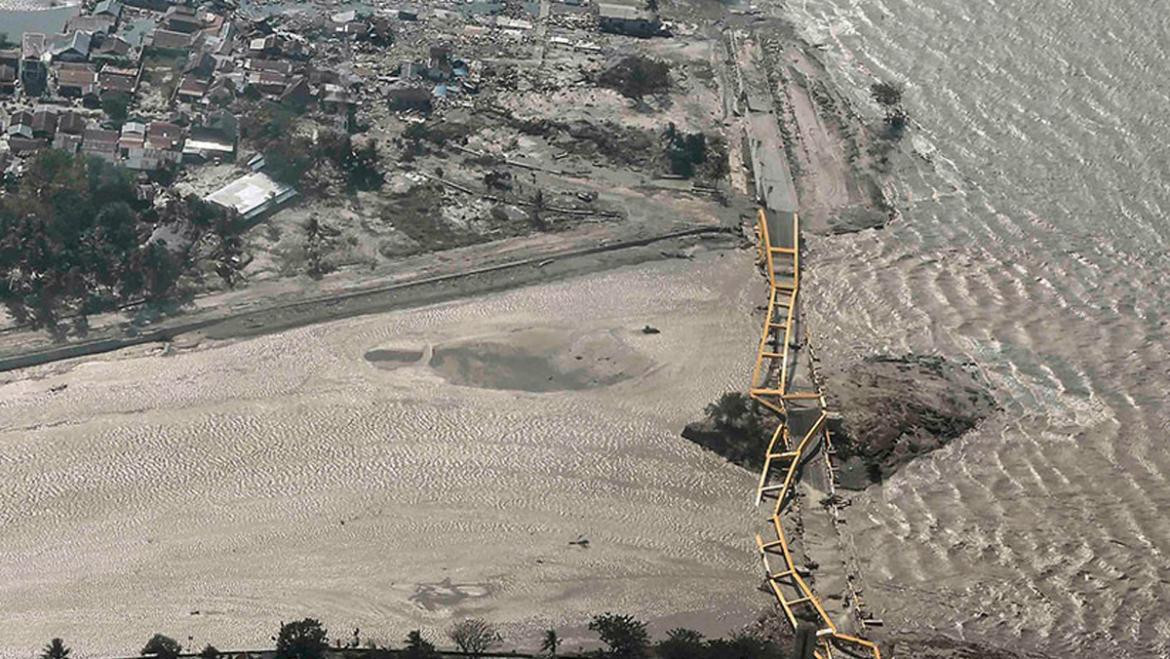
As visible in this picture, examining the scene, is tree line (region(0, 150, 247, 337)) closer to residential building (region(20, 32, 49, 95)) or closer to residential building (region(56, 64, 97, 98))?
residential building (region(56, 64, 97, 98))

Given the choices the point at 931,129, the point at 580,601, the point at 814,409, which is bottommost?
the point at 580,601

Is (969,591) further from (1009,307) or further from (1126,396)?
(1009,307)

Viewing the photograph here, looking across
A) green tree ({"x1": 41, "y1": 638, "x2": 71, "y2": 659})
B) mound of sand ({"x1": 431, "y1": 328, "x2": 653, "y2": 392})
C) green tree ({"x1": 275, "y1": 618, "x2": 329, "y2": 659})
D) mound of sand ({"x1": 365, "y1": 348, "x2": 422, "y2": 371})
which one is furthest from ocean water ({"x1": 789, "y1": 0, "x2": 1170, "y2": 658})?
green tree ({"x1": 41, "y1": 638, "x2": 71, "y2": 659})

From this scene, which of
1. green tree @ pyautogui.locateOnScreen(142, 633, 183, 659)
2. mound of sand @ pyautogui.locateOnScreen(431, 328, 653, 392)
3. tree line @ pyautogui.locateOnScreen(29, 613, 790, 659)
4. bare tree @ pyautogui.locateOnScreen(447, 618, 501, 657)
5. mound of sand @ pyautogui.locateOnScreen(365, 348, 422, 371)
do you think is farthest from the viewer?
mound of sand @ pyautogui.locateOnScreen(365, 348, 422, 371)

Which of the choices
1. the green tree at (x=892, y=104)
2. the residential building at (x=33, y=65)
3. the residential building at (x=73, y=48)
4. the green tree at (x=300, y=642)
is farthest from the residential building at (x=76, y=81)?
the green tree at (x=892, y=104)

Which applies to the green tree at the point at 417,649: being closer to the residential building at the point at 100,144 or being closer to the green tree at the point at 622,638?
the green tree at the point at 622,638

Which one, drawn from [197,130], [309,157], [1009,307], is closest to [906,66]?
[1009,307]
